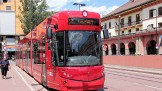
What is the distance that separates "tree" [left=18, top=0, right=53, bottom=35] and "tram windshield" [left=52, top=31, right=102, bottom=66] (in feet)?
193

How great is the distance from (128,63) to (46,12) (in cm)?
3538

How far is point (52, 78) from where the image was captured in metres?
13.9

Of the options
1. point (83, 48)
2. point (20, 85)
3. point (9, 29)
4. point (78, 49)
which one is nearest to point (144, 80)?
point (20, 85)

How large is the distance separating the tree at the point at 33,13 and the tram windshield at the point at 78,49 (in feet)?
193

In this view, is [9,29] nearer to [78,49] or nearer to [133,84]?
[133,84]

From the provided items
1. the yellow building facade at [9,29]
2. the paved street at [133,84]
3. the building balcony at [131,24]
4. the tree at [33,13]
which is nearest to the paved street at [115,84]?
the paved street at [133,84]

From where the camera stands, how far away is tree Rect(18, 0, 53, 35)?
72.0 m

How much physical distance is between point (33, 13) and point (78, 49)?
6093cm

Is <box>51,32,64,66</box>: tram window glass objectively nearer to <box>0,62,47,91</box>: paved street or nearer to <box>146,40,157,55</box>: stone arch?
<box>0,62,47,91</box>: paved street

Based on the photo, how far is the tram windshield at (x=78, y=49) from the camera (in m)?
12.7

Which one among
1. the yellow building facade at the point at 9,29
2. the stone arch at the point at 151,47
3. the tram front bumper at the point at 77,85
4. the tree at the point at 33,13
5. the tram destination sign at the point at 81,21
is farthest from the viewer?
the yellow building facade at the point at 9,29

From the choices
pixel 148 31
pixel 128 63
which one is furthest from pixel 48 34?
pixel 148 31

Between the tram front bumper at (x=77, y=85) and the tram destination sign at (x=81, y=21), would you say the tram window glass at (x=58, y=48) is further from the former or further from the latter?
the tram front bumper at (x=77, y=85)

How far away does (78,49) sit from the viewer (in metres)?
12.8
